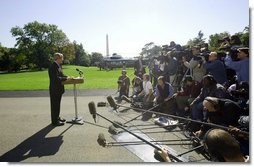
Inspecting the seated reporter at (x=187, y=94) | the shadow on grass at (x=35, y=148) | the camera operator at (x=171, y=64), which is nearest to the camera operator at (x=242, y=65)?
the seated reporter at (x=187, y=94)

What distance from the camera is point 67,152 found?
14.1 feet

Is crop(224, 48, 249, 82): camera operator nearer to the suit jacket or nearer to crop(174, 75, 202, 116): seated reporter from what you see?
crop(174, 75, 202, 116): seated reporter

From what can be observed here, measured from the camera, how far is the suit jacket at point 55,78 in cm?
582

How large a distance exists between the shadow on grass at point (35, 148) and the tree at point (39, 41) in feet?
6.50

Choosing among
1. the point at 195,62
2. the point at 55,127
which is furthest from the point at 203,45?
the point at 55,127

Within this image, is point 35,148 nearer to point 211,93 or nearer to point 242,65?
point 211,93

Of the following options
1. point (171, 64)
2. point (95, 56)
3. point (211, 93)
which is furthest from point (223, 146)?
point (95, 56)

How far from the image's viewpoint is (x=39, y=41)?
657 centimetres

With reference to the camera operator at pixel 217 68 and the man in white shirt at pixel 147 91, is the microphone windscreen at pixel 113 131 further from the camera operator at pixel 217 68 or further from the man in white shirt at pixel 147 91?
the man in white shirt at pixel 147 91

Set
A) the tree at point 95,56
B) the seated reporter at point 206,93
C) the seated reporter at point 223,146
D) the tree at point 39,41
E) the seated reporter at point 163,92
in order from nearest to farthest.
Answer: the seated reporter at point 223,146 < the seated reporter at point 206,93 < the tree at point 39,41 < the seated reporter at point 163,92 < the tree at point 95,56

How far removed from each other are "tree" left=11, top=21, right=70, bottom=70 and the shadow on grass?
1980 mm

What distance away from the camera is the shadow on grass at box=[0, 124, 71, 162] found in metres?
4.21

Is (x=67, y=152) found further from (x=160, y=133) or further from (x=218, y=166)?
(x=218, y=166)

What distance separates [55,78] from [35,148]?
1707 mm
